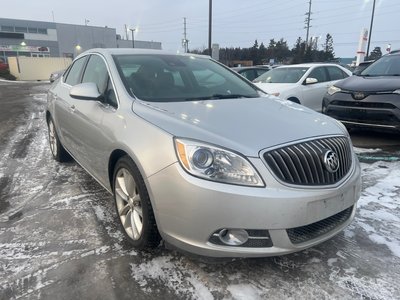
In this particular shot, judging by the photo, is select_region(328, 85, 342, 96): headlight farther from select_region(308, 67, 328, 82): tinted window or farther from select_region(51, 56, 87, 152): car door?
select_region(51, 56, 87, 152): car door

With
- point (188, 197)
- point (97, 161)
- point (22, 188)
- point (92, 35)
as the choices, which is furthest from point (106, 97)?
point (92, 35)

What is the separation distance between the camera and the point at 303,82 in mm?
8477

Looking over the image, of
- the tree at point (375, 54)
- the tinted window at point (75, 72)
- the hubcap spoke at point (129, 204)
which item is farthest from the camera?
the tree at point (375, 54)

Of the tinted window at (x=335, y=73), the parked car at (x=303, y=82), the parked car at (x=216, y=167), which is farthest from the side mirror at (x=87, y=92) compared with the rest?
the tinted window at (x=335, y=73)

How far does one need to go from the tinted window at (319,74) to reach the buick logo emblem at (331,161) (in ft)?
22.1

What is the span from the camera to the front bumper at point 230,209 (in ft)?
7.11

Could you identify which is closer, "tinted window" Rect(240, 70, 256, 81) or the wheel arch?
the wheel arch

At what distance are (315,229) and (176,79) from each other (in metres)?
1.94

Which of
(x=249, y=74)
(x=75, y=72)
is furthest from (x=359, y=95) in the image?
(x=249, y=74)

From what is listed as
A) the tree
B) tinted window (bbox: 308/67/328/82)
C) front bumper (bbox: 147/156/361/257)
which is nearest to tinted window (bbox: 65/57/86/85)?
front bumper (bbox: 147/156/361/257)

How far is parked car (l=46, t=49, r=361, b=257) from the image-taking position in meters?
2.21

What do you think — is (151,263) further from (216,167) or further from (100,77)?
(100,77)

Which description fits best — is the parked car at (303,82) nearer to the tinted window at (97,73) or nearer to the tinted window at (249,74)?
the tinted window at (249,74)

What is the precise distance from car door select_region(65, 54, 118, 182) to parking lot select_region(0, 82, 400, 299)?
0.51m
